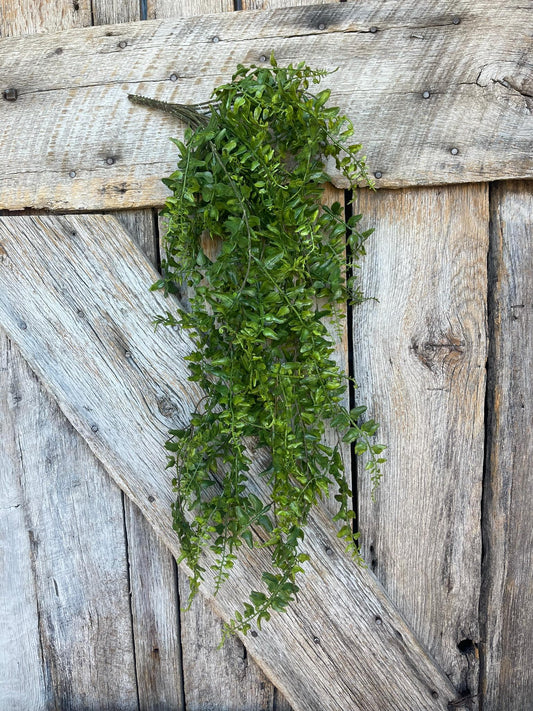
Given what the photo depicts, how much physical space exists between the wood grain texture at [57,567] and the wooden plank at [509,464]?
0.86 meters

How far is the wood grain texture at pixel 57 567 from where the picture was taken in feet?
4.16

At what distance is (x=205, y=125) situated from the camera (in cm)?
101

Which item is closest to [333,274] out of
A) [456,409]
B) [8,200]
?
[456,409]

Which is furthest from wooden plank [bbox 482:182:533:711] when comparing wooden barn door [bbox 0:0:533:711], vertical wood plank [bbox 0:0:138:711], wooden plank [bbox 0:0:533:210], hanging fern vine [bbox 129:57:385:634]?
vertical wood plank [bbox 0:0:138:711]

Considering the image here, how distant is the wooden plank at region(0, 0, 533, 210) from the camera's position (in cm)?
104

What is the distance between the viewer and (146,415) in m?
1.18

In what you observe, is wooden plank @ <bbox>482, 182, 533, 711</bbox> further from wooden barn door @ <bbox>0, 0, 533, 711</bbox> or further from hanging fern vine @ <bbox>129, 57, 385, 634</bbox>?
hanging fern vine @ <bbox>129, 57, 385, 634</bbox>

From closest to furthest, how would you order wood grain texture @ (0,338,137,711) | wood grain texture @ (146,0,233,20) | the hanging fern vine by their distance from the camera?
the hanging fern vine
wood grain texture @ (146,0,233,20)
wood grain texture @ (0,338,137,711)

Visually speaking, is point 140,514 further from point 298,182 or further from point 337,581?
point 298,182

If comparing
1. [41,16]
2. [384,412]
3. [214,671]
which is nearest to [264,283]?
[384,412]

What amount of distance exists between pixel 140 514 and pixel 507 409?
875mm

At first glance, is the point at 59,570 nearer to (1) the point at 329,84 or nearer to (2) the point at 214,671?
(2) the point at 214,671

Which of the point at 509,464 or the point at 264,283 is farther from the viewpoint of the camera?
the point at 509,464

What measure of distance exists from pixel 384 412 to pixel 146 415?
53cm
